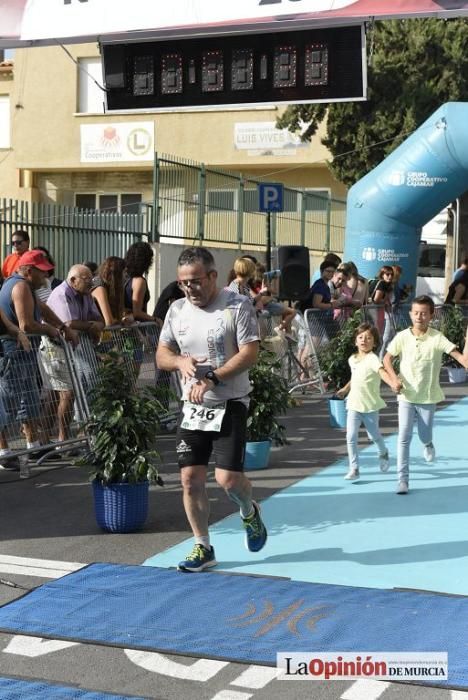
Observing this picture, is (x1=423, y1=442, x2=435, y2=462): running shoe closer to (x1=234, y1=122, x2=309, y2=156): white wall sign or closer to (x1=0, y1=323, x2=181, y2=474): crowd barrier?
(x1=0, y1=323, x2=181, y2=474): crowd barrier

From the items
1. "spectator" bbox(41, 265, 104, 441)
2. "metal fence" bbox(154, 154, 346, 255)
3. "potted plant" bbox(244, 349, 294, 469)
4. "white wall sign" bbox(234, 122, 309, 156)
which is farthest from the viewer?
"white wall sign" bbox(234, 122, 309, 156)

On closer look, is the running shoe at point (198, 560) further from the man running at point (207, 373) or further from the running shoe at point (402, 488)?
the running shoe at point (402, 488)

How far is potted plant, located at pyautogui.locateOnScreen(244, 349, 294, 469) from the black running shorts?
3.21 meters

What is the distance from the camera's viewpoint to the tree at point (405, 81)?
2864 centimetres

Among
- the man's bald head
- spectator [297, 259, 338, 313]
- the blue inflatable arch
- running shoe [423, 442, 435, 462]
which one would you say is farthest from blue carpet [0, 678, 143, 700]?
the blue inflatable arch

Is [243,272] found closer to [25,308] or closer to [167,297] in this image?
[167,297]

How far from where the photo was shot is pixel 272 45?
478 inches

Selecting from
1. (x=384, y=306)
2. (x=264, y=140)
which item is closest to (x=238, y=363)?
(x=384, y=306)

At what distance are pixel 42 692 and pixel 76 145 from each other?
33.5m

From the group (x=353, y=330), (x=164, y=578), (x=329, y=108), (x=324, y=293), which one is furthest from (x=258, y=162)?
(x=164, y=578)

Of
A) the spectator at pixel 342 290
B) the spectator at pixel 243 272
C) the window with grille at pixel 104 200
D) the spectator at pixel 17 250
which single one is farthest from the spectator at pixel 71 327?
the window with grille at pixel 104 200

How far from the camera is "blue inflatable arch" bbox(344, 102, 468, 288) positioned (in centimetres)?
1842

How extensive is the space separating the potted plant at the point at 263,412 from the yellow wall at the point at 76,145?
81.8 feet

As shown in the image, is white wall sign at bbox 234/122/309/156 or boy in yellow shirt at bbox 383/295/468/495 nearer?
boy in yellow shirt at bbox 383/295/468/495
